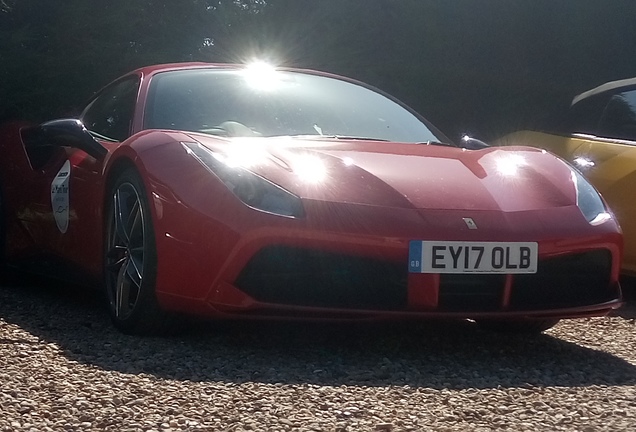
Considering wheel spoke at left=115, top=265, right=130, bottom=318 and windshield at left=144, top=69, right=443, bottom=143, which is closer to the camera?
wheel spoke at left=115, top=265, right=130, bottom=318

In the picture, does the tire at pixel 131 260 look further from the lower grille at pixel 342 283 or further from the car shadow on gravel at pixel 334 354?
the lower grille at pixel 342 283

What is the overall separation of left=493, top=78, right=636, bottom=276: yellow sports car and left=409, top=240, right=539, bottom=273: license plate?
170 centimetres

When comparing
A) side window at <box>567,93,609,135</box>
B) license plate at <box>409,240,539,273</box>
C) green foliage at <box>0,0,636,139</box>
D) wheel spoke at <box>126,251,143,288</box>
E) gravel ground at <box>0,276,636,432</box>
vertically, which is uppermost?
green foliage at <box>0,0,636,139</box>

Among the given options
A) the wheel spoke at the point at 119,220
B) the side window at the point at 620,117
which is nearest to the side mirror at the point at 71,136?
the wheel spoke at the point at 119,220

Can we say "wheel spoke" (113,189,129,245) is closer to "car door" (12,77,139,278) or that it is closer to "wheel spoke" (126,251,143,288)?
"wheel spoke" (126,251,143,288)

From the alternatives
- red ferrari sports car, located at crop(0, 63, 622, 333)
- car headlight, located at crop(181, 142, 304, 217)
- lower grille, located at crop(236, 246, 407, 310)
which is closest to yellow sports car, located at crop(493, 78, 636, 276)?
red ferrari sports car, located at crop(0, 63, 622, 333)

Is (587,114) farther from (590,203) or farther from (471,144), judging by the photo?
(590,203)

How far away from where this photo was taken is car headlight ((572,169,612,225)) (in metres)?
4.04

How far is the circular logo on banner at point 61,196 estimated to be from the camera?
494 centimetres

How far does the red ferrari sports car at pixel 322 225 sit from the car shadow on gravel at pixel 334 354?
0.47ft

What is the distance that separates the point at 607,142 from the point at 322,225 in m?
2.65

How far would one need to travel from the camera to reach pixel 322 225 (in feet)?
11.9

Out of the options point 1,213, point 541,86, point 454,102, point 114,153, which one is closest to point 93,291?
point 1,213

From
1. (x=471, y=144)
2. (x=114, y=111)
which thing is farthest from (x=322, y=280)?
(x=114, y=111)
